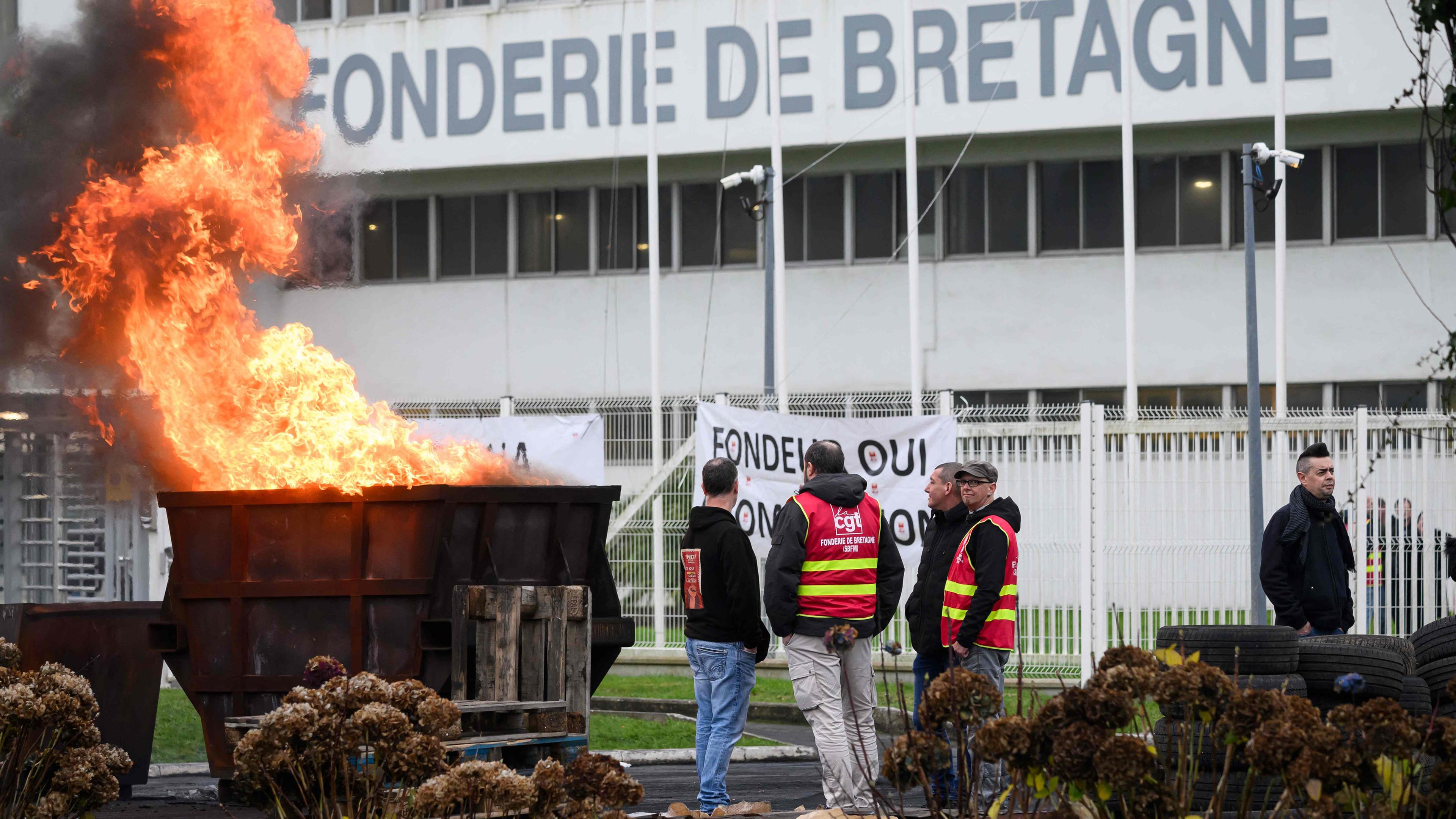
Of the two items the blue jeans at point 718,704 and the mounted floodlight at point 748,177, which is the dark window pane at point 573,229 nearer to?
the mounted floodlight at point 748,177

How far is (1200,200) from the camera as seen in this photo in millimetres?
25703

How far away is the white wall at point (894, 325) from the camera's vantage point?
24.9 m

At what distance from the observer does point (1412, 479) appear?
13898 mm

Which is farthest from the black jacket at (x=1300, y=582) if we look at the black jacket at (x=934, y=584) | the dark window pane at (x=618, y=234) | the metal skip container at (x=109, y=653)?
the dark window pane at (x=618, y=234)

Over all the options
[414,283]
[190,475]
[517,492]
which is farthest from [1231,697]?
[414,283]

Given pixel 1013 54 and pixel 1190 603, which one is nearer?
pixel 1190 603

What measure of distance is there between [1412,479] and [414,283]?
1933 cm

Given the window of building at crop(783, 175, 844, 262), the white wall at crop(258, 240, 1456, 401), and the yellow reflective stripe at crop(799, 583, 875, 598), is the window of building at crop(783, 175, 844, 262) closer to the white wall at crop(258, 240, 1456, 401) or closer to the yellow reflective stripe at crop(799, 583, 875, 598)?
the white wall at crop(258, 240, 1456, 401)

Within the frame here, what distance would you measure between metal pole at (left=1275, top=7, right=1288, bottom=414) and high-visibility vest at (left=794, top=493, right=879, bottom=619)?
50.0ft

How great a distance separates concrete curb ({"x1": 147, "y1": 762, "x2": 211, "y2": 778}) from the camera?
35.0 feet

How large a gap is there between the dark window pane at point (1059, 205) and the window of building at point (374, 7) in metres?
11.4

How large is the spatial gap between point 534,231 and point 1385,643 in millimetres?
22413

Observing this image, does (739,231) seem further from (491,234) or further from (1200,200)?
(1200,200)

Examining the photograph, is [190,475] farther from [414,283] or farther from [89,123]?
[414,283]
